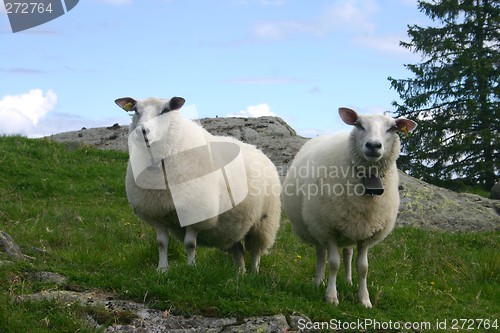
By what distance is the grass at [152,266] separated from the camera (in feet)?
21.4

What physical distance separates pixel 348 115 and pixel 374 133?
1.79ft

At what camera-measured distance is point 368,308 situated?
7.48m

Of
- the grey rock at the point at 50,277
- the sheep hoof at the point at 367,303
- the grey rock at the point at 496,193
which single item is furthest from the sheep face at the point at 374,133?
the grey rock at the point at 496,193

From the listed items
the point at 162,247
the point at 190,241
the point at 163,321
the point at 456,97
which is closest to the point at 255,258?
the point at 190,241

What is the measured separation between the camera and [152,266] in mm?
8766

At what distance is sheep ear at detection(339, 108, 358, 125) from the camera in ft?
26.4

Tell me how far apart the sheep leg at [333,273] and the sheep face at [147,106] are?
8.66ft

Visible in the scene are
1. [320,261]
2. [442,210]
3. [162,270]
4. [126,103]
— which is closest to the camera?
[162,270]

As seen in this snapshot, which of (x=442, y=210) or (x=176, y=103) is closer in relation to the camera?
(x=176, y=103)

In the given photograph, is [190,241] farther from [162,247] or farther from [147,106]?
[147,106]

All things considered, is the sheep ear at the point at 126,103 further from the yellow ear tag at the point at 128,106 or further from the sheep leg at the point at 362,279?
the sheep leg at the point at 362,279

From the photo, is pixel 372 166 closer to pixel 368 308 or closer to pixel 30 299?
pixel 368 308
